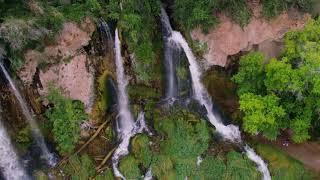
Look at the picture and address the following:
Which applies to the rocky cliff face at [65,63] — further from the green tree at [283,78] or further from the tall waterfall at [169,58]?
the green tree at [283,78]

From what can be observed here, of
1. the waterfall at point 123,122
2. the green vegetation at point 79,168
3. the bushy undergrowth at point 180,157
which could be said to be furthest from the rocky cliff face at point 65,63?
the bushy undergrowth at point 180,157

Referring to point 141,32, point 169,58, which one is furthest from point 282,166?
→ point 141,32

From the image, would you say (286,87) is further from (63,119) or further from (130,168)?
(63,119)

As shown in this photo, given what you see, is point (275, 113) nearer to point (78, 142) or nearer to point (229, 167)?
point (229, 167)

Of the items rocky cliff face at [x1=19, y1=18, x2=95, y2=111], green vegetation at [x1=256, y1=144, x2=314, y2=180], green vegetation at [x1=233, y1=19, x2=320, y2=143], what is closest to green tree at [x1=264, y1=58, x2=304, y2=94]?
green vegetation at [x1=233, y1=19, x2=320, y2=143]

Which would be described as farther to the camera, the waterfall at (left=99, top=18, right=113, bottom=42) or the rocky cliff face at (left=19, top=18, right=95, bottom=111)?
the waterfall at (left=99, top=18, right=113, bottom=42)

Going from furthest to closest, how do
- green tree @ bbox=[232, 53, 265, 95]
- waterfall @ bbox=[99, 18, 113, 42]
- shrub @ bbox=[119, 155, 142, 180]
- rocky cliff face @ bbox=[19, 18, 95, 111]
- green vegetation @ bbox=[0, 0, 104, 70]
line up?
shrub @ bbox=[119, 155, 142, 180] → waterfall @ bbox=[99, 18, 113, 42] → green tree @ bbox=[232, 53, 265, 95] → rocky cliff face @ bbox=[19, 18, 95, 111] → green vegetation @ bbox=[0, 0, 104, 70]

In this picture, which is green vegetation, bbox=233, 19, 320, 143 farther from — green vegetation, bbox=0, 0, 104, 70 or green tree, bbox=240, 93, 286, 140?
green vegetation, bbox=0, 0, 104, 70

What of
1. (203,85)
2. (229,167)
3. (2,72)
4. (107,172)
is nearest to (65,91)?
(2,72)
